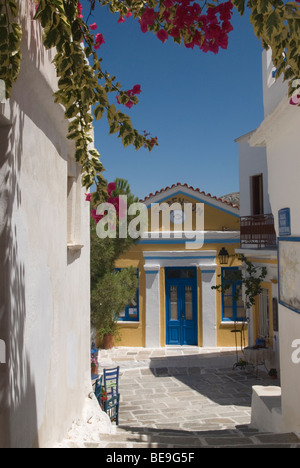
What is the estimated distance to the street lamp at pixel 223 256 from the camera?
13.5m

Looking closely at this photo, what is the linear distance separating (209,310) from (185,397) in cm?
473

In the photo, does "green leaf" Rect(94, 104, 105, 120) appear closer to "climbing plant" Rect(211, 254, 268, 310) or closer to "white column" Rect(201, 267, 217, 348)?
"climbing plant" Rect(211, 254, 268, 310)

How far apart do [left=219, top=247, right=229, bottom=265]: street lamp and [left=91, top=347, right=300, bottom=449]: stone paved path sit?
113 inches

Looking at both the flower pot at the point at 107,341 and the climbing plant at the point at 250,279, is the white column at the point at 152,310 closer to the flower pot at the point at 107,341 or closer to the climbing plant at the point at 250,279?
the flower pot at the point at 107,341

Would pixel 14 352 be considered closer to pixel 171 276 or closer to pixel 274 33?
pixel 274 33

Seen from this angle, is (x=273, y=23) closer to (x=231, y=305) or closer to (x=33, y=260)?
(x=33, y=260)

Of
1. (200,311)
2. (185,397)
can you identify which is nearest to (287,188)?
(185,397)

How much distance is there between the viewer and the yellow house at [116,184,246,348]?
1377 cm

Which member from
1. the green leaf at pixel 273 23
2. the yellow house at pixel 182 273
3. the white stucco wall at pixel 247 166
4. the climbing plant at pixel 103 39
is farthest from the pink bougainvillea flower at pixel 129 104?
the yellow house at pixel 182 273

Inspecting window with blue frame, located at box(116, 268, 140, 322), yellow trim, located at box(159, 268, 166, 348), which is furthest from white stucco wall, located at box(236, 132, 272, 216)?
window with blue frame, located at box(116, 268, 140, 322)

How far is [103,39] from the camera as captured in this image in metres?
3.52

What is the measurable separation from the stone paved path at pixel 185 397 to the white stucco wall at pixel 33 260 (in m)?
0.77
